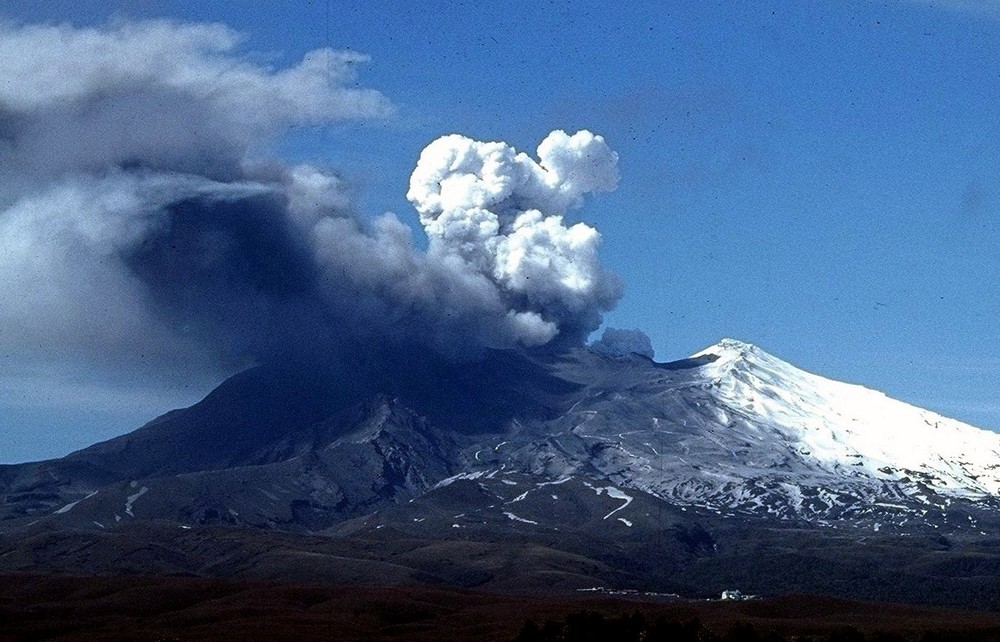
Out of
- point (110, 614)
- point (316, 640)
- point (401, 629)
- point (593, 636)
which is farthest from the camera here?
point (110, 614)

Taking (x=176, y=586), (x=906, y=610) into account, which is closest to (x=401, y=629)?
(x=176, y=586)

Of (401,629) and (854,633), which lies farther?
(401,629)

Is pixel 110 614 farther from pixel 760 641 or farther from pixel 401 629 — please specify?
pixel 760 641

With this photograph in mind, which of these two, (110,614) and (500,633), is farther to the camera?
(110,614)

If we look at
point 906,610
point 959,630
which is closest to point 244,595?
point 906,610

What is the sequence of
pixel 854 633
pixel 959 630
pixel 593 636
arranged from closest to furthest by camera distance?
pixel 593 636 < pixel 854 633 < pixel 959 630

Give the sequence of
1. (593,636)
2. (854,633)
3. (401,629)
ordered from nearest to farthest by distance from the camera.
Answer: (593,636) < (854,633) < (401,629)

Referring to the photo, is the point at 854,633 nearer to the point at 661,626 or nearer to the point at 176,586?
the point at 661,626

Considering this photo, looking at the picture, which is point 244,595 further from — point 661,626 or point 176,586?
point 661,626

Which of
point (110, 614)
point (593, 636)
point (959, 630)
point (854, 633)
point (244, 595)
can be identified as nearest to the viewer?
point (593, 636)
